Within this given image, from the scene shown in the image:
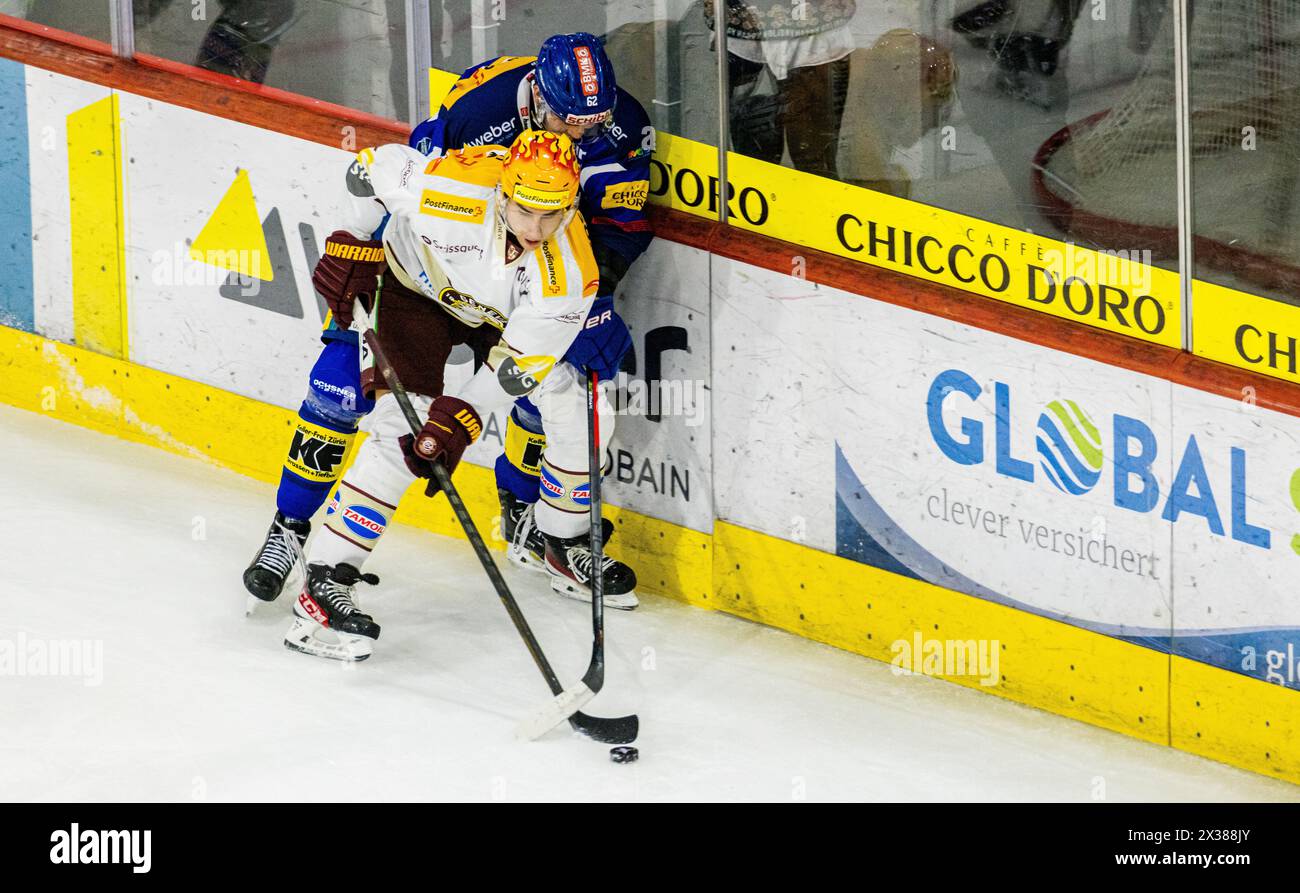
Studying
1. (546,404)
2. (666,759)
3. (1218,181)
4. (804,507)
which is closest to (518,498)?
(546,404)

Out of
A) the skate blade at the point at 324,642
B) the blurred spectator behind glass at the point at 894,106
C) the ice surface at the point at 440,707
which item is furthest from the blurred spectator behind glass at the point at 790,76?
the skate blade at the point at 324,642

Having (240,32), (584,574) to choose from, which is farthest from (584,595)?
(240,32)

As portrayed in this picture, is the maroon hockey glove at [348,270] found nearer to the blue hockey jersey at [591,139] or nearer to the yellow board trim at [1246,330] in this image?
the blue hockey jersey at [591,139]

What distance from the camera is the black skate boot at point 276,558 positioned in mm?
5301

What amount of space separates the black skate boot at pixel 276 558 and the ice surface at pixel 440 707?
0.33 ft

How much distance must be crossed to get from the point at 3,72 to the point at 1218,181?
3660 millimetres

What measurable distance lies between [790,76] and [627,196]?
478 mm

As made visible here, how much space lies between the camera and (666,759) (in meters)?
4.69

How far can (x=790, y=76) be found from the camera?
524cm

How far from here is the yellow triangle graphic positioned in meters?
6.12

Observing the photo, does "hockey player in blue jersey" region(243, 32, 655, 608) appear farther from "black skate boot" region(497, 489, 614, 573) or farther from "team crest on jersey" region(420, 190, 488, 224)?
"black skate boot" region(497, 489, 614, 573)

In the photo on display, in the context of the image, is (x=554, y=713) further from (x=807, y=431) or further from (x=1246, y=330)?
(x=1246, y=330)
